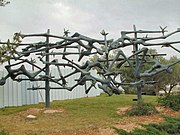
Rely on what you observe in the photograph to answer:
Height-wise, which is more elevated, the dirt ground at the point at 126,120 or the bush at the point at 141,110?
the bush at the point at 141,110

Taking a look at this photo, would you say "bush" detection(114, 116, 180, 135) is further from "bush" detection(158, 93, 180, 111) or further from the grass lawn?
"bush" detection(158, 93, 180, 111)

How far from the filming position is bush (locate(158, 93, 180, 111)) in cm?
1062

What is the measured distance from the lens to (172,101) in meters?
10.9

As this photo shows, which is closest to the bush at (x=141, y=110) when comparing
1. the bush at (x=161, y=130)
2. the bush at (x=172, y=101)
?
the bush at (x=172, y=101)

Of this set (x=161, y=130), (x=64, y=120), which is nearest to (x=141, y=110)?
(x=64, y=120)

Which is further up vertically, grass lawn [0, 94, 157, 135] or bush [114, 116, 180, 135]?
bush [114, 116, 180, 135]

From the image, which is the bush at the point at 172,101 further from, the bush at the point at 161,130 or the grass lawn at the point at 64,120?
the bush at the point at 161,130

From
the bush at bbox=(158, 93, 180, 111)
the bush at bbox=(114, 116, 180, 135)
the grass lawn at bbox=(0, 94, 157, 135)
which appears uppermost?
the bush at bbox=(158, 93, 180, 111)

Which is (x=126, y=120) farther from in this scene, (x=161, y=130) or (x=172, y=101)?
(x=172, y=101)

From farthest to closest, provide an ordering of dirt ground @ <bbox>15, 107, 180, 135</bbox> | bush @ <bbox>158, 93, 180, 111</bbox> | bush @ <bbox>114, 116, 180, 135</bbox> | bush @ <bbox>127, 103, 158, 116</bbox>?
bush @ <bbox>158, 93, 180, 111</bbox> < bush @ <bbox>127, 103, 158, 116</bbox> < dirt ground @ <bbox>15, 107, 180, 135</bbox> < bush @ <bbox>114, 116, 180, 135</bbox>

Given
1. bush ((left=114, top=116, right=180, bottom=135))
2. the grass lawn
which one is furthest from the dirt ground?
bush ((left=114, top=116, right=180, bottom=135))

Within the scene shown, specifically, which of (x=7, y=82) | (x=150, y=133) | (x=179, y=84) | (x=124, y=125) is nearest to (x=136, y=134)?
(x=150, y=133)

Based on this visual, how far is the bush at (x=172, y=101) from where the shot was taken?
10620mm

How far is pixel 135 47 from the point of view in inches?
429
